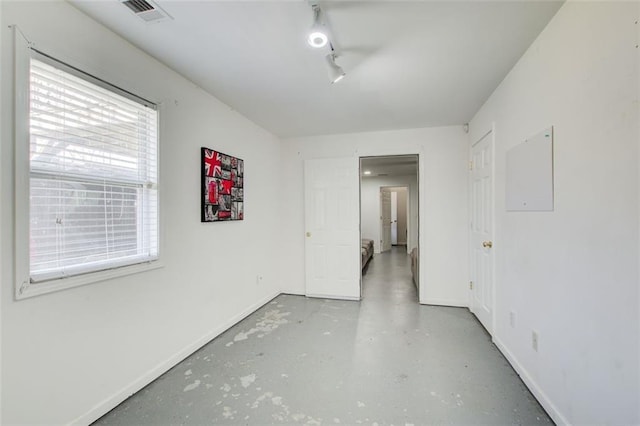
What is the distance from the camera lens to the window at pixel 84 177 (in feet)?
4.54

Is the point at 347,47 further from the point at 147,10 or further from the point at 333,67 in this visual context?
the point at 147,10

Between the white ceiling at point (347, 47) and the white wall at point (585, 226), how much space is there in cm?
32

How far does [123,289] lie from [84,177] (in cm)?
76

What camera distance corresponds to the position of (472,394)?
1.86 m

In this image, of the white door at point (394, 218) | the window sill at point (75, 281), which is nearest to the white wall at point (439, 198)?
the window sill at point (75, 281)

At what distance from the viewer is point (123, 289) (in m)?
1.80

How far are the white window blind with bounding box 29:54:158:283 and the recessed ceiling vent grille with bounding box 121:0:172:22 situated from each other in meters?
0.48

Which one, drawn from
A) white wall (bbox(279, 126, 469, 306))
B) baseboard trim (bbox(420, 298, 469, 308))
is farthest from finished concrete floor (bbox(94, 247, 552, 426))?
white wall (bbox(279, 126, 469, 306))

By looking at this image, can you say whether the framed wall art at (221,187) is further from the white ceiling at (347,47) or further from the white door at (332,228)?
the white door at (332,228)

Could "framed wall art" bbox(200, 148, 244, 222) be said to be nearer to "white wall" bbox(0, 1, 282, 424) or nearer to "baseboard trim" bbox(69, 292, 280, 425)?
"white wall" bbox(0, 1, 282, 424)

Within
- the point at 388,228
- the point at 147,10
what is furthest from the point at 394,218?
Answer: the point at 147,10

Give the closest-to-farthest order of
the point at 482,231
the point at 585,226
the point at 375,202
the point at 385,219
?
the point at 585,226 < the point at 482,231 < the point at 375,202 < the point at 385,219

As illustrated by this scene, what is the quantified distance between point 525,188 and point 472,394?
58.5 inches

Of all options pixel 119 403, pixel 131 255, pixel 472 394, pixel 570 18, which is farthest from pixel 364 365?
pixel 570 18
